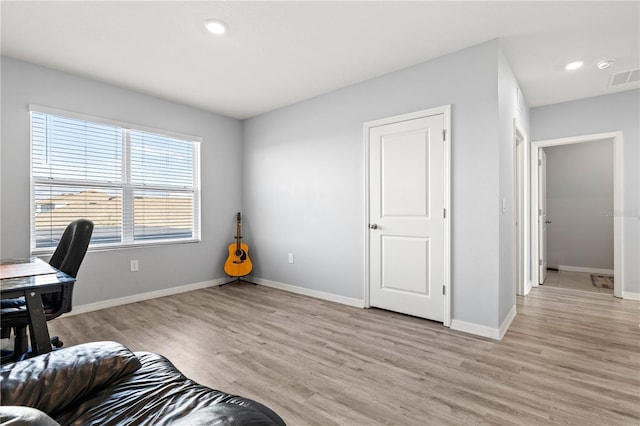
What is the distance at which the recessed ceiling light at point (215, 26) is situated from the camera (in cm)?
239

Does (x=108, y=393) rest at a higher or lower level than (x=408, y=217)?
lower

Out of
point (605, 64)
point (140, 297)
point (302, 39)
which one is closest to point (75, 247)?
point (140, 297)

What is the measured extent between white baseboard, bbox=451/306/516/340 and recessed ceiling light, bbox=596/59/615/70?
2.67 meters

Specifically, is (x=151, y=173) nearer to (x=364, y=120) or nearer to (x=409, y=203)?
(x=364, y=120)

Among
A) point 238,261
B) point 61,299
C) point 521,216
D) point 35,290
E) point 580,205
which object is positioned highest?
point 580,205

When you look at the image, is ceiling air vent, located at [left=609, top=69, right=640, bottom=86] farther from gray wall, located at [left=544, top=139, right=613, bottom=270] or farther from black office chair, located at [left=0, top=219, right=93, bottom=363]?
black office chair, located at [left=0, top=219, right=93, bottom=363]

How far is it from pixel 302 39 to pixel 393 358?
2685 millimetres

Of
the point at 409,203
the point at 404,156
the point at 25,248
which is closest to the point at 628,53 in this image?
the point at 404,156

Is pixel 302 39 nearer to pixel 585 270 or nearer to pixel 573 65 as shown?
pixel 573 65

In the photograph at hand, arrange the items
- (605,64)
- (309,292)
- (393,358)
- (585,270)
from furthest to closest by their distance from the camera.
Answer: (585,270)
(309,292)
(605,64)
(393,358)

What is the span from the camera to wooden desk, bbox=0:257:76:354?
1656 mm

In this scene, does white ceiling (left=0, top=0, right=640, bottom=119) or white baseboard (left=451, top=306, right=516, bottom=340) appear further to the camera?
white baseboard (left=451, top=306, right=516, bottom=340)

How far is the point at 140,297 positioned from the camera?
3.76 m

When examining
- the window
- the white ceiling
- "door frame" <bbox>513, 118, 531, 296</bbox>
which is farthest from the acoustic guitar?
"door frame" <bbox>513, 118, 531, 296</bbox>
